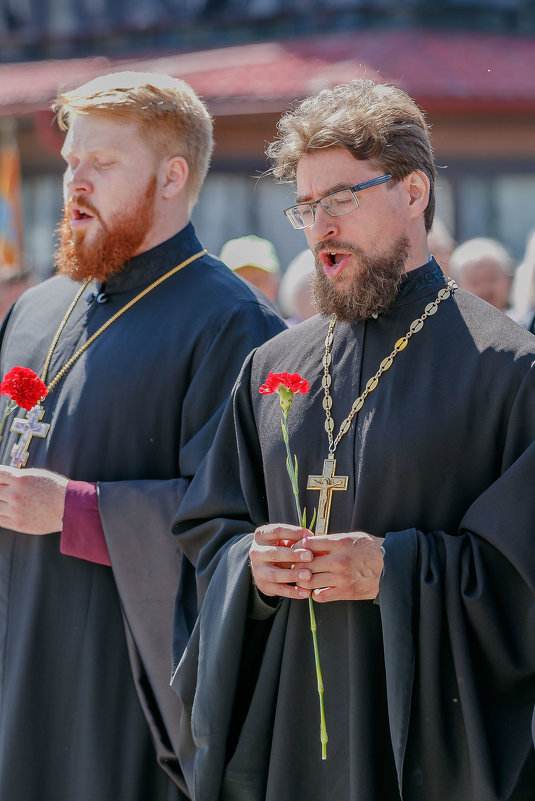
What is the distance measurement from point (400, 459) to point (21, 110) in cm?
1018

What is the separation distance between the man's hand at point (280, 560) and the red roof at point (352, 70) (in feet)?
26.0

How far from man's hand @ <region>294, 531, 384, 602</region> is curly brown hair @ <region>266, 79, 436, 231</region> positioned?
93 cm

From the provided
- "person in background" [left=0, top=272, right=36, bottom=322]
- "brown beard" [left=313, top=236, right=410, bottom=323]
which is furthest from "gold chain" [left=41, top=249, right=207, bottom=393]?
"person in background" [left=0, top=272, right=36, bottom=322]

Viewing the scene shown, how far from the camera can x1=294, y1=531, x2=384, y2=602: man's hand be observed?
9.00 feet

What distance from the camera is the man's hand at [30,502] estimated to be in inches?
140

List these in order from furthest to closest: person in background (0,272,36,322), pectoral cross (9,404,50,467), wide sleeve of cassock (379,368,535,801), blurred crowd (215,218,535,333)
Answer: person in background (0,272,36,322) → blurred crowd (215,218,535,333) → pectoral cross (9,404,50,467) → wide sleeve of cassock (379,368,535,801)

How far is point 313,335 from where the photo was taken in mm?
3303

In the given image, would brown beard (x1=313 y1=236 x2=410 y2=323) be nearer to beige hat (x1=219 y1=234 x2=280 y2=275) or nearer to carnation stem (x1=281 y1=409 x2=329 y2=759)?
carnation stem (x1=281 y1=409 x2=329 y2=759)

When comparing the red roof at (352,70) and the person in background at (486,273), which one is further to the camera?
the red roof at (352,70)

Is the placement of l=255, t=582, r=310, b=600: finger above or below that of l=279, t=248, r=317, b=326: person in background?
below

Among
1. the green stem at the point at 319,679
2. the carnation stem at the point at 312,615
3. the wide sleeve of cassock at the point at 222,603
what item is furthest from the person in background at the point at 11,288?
the green stem at the point at 319,679

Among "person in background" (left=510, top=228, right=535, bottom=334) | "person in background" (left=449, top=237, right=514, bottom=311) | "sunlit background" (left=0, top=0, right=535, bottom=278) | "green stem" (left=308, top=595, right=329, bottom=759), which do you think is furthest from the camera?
"sunlit background" (left=0, top=0, right=535, bottom=278)

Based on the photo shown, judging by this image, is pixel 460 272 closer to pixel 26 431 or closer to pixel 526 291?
pixel 526 291

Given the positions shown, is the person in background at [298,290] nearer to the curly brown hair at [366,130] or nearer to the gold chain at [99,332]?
the gold chain at [99,332]
